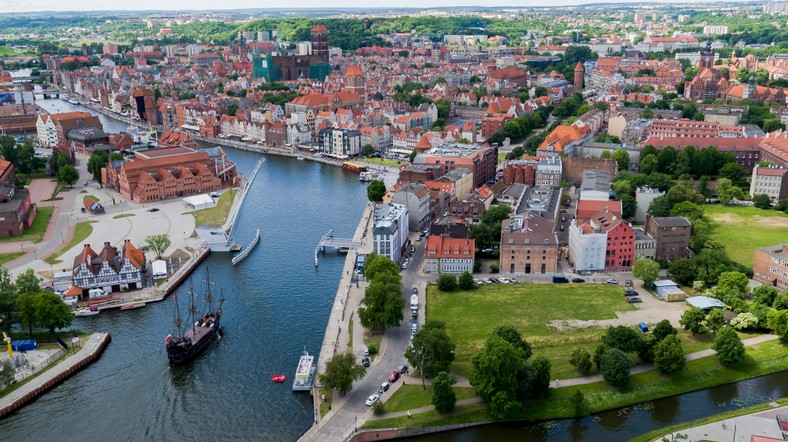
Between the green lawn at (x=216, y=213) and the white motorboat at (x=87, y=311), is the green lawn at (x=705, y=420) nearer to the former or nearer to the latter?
the white motorboat at (x=87, y=311)

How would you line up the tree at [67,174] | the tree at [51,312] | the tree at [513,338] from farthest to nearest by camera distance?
the tree at [67,174], the tree at [51,312], the tree at [513,338]

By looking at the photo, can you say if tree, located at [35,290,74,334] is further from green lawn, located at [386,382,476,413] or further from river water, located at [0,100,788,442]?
green lawn, located at [386,382,476,413]

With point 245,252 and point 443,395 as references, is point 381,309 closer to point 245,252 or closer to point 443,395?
point 443,395

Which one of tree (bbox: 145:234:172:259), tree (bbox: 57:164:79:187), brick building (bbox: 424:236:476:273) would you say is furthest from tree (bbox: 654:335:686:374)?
tree (bbox: 57:164:79:187)

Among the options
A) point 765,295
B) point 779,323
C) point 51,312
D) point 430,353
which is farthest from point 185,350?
point 765,295

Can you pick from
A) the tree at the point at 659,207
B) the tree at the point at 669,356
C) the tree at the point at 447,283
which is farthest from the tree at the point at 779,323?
the tree at the point at 659,207

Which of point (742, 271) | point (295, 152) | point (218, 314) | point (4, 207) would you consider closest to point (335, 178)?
point (295, 152)

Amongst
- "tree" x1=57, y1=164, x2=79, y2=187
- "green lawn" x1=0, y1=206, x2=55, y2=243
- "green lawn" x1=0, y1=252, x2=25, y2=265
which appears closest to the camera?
"green lawn" x1=0, y1=252, x2=25, y2=265
